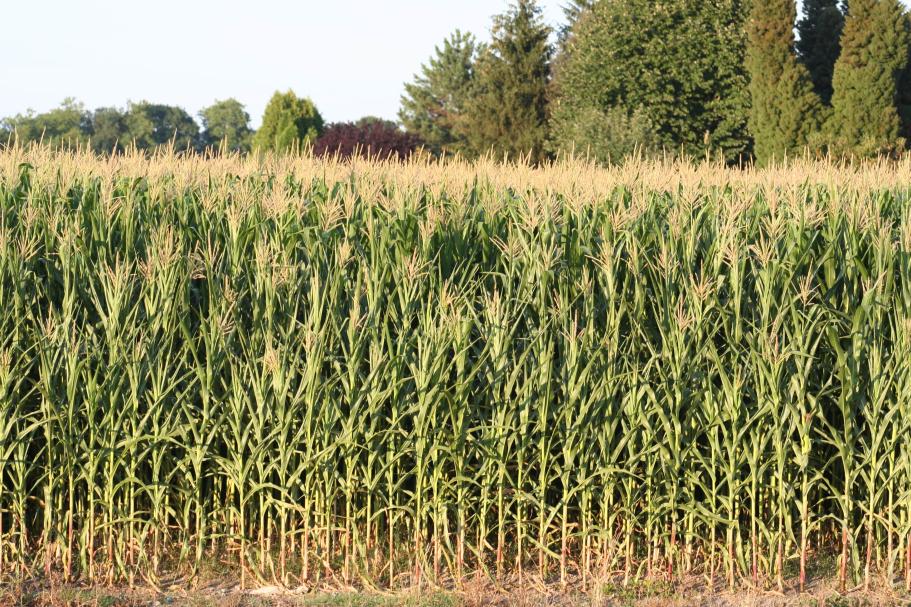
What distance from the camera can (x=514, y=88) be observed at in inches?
1363

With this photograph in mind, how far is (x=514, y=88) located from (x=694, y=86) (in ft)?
21.5

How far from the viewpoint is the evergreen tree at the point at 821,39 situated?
110ft

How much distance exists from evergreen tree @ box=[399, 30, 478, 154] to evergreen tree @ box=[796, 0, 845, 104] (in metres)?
22.8

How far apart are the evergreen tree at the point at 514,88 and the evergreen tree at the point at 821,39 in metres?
9.03

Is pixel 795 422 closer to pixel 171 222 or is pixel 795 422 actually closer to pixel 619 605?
pixel 619 605

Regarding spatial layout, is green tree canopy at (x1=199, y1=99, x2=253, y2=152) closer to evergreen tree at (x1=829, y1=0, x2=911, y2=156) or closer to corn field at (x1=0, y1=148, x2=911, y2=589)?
evergreen tree at (x1=829, y1=0, x2=911, y2=156)

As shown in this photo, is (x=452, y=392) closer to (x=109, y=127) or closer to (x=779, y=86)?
(x=779, y=86)

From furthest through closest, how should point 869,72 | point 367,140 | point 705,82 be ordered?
point 367,140 → point 705,82 → point 869,72

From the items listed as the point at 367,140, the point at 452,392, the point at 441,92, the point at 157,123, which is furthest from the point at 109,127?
the point at 452,392

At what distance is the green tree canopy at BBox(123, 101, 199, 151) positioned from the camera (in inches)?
3457

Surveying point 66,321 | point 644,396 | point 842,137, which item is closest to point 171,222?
point 66,321

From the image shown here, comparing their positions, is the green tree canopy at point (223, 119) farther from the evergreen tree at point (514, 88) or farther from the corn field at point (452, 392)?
the corn field at point (452, 392)

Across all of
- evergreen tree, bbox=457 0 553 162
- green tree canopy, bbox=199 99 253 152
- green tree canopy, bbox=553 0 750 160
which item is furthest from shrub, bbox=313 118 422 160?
green tree canopy, bbox=199 99 253 152

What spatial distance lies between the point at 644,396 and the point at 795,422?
0.78 meters
